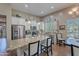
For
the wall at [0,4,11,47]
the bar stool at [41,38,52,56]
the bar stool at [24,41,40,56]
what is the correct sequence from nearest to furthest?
the wall at [0,4,11,47] < the bar stool at [24,41,40,56] < the bar stool at [41,38,52,56]

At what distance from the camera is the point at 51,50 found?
1575 mm

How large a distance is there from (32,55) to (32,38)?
0.29 m

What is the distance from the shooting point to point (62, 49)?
1.51m

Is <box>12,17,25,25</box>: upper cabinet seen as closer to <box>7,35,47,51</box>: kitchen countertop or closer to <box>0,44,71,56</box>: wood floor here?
<box>7,35,47,51</box>: kitchen countertop

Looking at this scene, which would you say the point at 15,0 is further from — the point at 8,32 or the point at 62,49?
the point at 62,49

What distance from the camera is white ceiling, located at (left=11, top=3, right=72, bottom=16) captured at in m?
1.49

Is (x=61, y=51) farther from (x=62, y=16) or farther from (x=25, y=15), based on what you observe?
(x=25, y=15)

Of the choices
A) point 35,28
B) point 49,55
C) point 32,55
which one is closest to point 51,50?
point 49,55

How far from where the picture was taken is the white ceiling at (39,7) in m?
1.49

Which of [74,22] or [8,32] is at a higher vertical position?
[74,22]

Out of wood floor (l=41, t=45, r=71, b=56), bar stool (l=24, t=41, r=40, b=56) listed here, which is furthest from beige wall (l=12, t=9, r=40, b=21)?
wood floor (l=41, t=45, r=71, b=56)

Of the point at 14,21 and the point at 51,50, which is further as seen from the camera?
the point at 51,50

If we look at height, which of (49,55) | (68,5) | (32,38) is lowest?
(49,55)

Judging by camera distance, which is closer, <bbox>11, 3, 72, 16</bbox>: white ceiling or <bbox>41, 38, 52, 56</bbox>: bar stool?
<bbox>11, 3, 72, 16</bbox>: white ceiling
